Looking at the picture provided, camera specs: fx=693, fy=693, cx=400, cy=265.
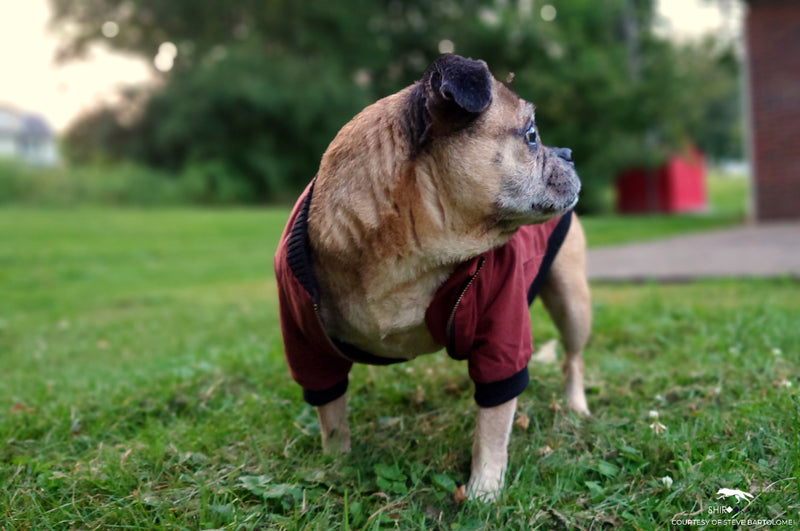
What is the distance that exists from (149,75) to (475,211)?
95.2ft

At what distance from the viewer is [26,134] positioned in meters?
70.8

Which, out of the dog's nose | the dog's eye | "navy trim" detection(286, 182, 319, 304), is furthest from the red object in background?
"navy trim" detection(286, 182, 319, 304)

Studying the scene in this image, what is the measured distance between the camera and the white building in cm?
6919

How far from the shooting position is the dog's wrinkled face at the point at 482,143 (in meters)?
2.14

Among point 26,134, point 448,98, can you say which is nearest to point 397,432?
point 448,98

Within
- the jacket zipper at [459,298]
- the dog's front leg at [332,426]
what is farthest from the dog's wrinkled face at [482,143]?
the dog's front leg at [332,426]

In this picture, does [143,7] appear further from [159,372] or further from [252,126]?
[159,372]

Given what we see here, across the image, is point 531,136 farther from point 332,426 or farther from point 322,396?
point 332,426

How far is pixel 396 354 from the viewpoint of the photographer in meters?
2.55

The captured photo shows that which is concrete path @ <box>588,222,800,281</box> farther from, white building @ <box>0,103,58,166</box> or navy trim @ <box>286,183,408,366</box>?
white building @ <box>0,103,58,166</box>

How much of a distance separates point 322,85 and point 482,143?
2307 centimetres

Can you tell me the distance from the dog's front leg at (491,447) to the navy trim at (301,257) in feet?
2.38

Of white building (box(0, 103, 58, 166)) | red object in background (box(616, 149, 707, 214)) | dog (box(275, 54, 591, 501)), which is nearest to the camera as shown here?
dog (box(275, 54, 591, 501))

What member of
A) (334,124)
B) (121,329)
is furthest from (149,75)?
(121,329)
